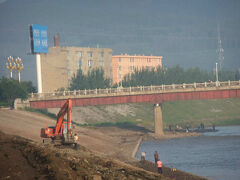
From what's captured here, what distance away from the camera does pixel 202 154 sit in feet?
253

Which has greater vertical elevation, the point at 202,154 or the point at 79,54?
the point at 79,54

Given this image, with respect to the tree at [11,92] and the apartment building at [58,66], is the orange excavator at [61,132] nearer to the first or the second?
the tree at [11,92]

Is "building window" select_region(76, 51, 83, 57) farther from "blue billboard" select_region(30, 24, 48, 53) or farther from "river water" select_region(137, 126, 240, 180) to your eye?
"river water" select_region(137, 126, 240, 180)

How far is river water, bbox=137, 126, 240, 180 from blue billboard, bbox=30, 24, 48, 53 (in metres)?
38.3

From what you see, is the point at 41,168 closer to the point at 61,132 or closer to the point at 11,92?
the point at 61,132

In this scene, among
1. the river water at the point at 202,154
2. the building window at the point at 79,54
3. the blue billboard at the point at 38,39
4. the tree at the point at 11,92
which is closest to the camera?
the river water at the point at 202,154

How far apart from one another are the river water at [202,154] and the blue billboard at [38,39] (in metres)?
38.3

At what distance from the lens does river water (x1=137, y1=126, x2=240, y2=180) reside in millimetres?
60244

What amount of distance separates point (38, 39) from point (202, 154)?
59.7m

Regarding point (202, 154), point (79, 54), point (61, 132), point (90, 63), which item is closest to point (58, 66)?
point (79, 54)

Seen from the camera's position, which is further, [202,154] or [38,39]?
[38,39]

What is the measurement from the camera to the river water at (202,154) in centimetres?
6024

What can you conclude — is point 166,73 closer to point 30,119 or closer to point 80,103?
point 80,103

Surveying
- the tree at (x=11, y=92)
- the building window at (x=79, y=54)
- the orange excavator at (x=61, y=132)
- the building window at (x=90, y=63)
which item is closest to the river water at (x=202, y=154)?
the orange excavator at (x=61, y=132)
